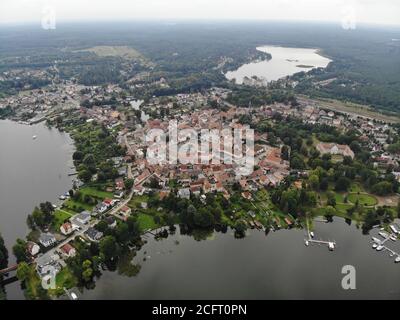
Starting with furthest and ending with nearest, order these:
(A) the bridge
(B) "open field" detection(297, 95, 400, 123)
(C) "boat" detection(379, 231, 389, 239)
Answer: (B) "open field" detection(297, 95, 400, 123), (C) "boat" detection(379, 231, 389, 239), (A) the bridge

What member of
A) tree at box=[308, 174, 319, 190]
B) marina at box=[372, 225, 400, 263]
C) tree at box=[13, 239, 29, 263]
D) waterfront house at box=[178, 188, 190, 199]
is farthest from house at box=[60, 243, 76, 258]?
marina at box=[372, 225, 400, 263]

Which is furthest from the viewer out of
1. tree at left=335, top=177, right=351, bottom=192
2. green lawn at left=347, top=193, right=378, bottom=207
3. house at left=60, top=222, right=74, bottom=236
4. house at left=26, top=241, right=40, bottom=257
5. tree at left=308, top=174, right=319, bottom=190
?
tree at left=308, top=174, right=319, bottom=190

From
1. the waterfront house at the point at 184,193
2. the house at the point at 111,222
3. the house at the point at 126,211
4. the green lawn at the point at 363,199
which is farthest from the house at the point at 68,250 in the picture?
the green lawn at the point at 363,199

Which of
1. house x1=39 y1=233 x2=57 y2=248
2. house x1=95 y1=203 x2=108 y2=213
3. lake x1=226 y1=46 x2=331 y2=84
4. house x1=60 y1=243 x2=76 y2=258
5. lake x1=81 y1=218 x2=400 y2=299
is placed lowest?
lake x1=81 y1=218 x2=400 y2=299

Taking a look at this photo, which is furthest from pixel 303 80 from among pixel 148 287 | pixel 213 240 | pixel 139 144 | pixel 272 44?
pixel 272 44

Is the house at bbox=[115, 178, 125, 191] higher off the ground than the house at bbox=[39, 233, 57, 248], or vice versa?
the house at bbox=[115, 178, 125, 191]

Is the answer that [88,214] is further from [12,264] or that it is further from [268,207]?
[268,207]

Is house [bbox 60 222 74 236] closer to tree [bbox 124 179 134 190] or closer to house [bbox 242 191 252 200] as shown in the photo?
tree [bbox 124 179 134 190]

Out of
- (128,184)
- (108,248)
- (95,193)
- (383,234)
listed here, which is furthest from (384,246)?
(95,193)

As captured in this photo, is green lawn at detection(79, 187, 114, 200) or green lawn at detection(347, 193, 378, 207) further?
green lawn at detection(79, 187, 114, 200)
